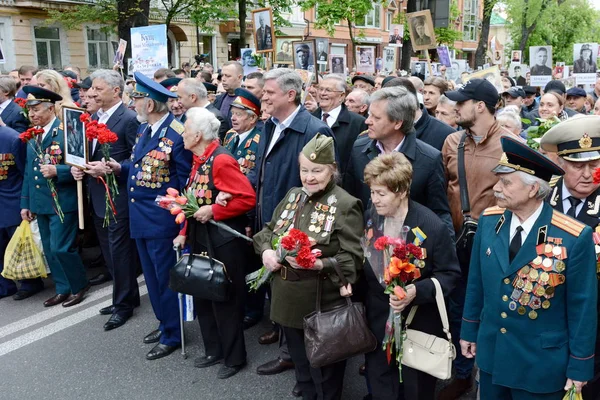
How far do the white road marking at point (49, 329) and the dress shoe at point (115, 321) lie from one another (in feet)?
1.22

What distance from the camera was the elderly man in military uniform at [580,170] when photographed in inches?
126

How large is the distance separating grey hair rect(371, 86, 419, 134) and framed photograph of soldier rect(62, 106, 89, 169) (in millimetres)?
3126

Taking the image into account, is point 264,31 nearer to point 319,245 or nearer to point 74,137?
point 74,137

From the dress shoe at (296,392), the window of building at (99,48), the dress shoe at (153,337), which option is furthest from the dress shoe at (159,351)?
the window of building at (99,48)

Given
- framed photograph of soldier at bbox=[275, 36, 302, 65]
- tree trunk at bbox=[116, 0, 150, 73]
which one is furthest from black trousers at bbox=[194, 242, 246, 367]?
tree trunk at bbox=[116, 0, 150, 73]

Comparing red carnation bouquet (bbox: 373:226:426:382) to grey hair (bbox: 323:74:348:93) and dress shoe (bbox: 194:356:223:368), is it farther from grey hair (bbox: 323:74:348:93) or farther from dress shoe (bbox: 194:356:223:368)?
grey hair (bbox: 323:74:348:93)

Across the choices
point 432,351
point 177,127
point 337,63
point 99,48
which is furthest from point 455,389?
point 99,48

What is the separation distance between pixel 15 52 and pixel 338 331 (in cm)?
2534

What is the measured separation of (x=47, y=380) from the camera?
4.58m

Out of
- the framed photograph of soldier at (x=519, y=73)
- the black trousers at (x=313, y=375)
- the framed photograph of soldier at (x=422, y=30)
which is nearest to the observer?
the black trousers at (x=313, y=375)

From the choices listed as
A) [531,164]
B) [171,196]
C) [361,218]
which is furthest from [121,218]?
[531,164]

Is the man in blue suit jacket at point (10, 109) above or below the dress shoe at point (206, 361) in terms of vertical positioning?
above

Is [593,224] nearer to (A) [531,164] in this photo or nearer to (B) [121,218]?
(A) [531,164]

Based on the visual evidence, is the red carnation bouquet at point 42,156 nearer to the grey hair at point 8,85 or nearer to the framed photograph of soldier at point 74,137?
the framed photograph of soldier at point 74,137
